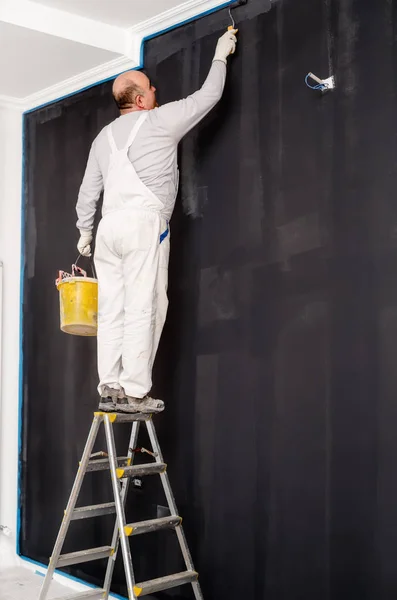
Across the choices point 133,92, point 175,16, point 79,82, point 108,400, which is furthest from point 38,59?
point 108,400

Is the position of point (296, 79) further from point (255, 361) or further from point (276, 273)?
point (255, 361)

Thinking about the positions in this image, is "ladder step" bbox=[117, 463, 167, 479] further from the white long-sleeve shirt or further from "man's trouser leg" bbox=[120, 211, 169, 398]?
the white long-sleeve shirt

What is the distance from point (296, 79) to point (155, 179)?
709mm

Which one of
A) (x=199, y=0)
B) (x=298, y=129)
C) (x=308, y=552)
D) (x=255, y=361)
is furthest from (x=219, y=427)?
(x=199, y=0)

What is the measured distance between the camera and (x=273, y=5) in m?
3.03

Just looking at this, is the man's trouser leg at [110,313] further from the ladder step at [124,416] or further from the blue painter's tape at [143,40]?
the blue painter's tape at [143,40]

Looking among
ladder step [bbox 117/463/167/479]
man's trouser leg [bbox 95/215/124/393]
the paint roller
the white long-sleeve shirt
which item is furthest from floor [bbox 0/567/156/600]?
the paint roller

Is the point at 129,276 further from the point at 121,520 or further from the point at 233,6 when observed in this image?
the point at 233,6

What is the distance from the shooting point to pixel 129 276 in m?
2.92

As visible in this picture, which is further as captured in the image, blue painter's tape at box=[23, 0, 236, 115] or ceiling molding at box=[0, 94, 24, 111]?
ceiling molding at box=[0, 94, 24, 111]

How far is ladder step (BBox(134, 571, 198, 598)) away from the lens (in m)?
2.66

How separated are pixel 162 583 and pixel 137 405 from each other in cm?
70

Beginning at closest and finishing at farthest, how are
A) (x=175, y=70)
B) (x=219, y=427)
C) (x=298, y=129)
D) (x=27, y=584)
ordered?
(x=298, y=129) < (x=219, y=427) < (x=175, y=70) < (x=27, y=584)

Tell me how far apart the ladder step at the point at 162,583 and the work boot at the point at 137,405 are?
661 mm
